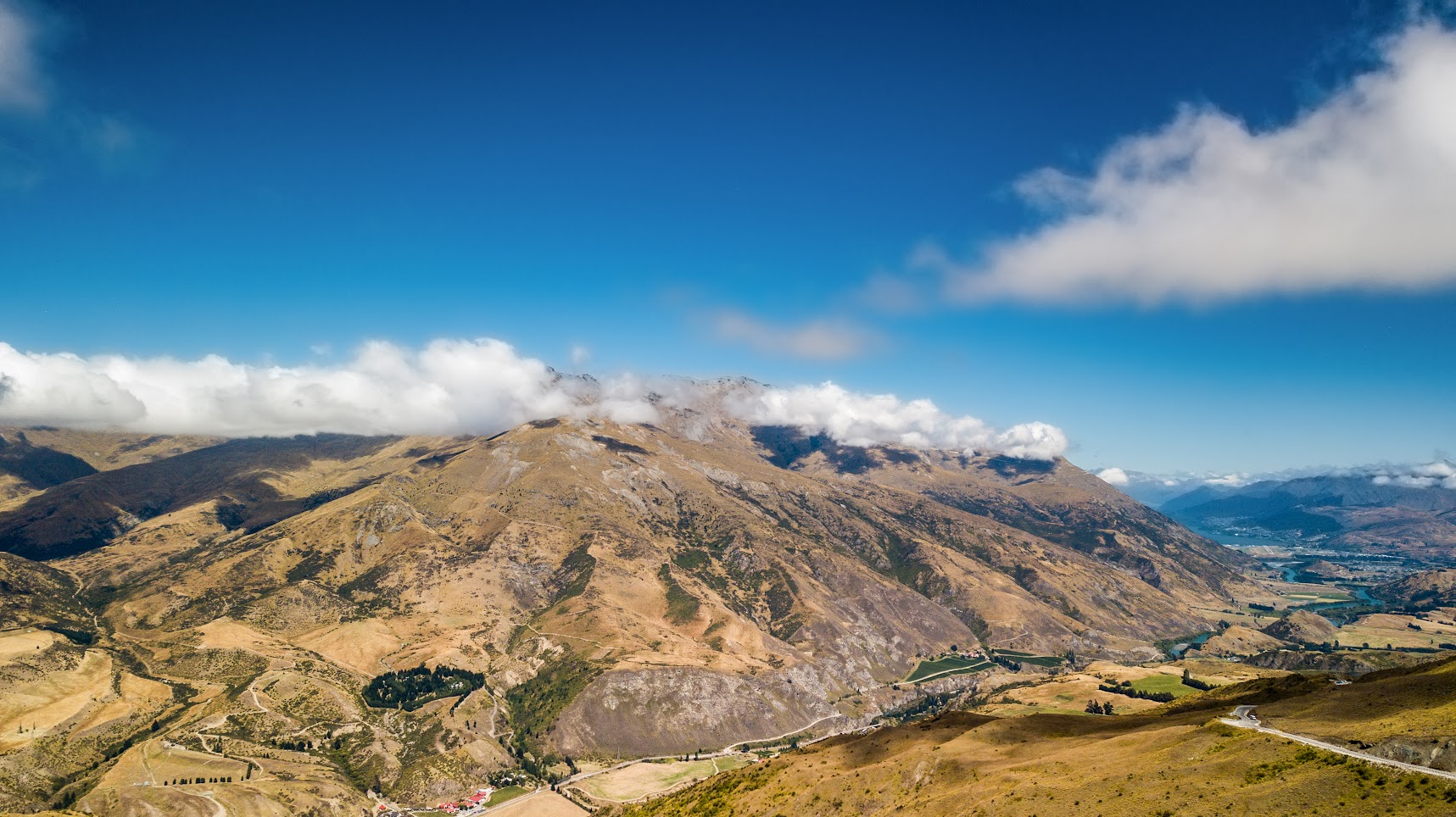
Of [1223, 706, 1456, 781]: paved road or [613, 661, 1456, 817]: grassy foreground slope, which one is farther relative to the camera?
[613, 661, 1456, 817]: grassy foreground slope

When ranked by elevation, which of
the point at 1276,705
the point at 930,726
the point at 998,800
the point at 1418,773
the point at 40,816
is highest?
the point at 1418,773

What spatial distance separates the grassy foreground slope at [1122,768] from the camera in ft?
224

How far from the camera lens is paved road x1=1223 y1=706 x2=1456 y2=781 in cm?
6606

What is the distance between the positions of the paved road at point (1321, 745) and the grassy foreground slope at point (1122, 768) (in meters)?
1.84

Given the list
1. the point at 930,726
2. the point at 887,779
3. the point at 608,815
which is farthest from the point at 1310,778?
the point at 608,815

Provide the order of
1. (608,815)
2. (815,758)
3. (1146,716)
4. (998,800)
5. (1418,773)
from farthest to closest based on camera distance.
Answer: (608,815)
(815,758)
(1146,716)
(998,800)
(1418,773)

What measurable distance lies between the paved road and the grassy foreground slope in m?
1.84

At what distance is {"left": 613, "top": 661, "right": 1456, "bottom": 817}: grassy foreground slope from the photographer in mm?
68250

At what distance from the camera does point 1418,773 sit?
64.9 meters

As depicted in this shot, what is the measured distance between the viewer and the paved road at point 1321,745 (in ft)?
217

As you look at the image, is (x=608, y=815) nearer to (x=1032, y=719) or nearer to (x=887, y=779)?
(x=887, y=779)

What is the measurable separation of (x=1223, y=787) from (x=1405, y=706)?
117 feet

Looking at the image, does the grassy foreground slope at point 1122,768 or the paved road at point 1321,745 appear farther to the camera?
the grassy foreground slope at point 1122,768

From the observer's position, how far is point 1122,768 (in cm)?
8694
